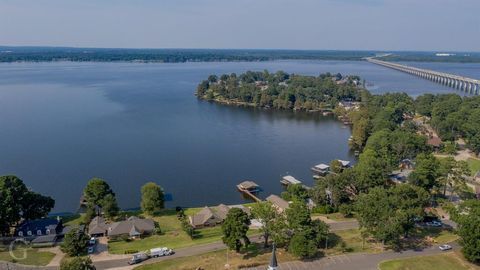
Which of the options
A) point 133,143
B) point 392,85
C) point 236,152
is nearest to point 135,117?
point 133,143

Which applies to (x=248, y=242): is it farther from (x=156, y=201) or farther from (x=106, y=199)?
(x=106, y=199)

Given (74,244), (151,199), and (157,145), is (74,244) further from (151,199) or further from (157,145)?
(157,145)

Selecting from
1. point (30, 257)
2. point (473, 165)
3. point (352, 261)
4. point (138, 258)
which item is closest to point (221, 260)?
point (138, 258)

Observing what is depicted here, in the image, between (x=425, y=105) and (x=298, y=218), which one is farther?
(x=425, y=105)

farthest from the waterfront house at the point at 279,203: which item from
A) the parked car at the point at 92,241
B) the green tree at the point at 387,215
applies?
the parked car at the point at 92,241

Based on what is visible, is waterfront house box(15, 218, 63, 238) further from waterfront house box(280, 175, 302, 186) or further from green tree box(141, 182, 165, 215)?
waterfront house box(280, 175, 302, 186)

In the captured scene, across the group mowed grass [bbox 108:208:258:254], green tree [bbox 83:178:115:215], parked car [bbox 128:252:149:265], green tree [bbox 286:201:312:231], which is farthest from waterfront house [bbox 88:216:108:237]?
green tree [bbox 286:201:312:231]

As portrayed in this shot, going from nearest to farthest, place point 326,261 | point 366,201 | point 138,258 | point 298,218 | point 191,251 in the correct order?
1. point 326,261
2. point 138,258
3. point 298,218
4. point 191,251
5. point 366,201
